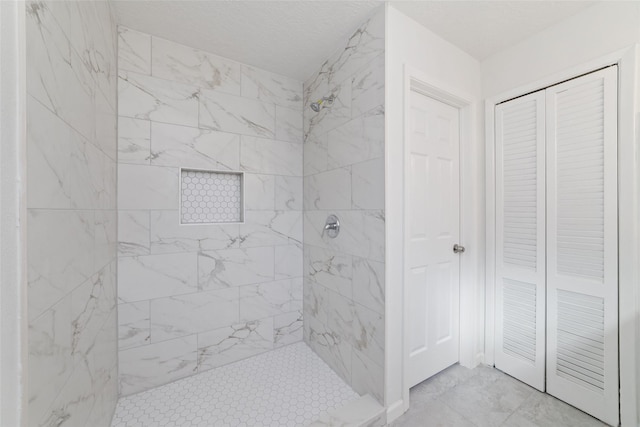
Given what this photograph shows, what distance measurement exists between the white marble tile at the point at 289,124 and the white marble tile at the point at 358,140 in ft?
1.50

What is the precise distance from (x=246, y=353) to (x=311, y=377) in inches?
22.9

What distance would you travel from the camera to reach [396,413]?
4.77 feet

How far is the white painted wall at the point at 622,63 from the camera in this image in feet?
4.19

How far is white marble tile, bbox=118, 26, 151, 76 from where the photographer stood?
1587 mm

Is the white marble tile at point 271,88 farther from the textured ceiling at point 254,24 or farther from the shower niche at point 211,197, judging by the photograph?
the shower niche at point 211,197

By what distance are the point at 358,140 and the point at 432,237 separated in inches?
34.4

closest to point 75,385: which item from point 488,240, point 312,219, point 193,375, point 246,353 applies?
point 193,375

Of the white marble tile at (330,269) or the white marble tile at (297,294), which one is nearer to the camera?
the white marble tile at (330,269)

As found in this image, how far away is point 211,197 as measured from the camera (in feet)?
6.36

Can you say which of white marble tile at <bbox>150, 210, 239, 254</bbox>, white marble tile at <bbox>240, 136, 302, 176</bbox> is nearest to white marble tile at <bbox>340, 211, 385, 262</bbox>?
white marble tile at <bbox>240, 136, 302, 176</bbox>

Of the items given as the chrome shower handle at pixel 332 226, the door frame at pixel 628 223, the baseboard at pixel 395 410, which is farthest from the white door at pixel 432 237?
the door frame at pixel 628 223

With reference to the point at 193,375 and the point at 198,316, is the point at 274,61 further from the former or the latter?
the point at 193,375

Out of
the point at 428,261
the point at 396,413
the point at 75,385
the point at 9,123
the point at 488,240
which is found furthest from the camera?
the point at 488,240

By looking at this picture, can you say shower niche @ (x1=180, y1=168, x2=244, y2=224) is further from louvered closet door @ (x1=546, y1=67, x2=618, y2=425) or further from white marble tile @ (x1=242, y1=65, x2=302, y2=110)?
louvered closet door @ (x1=546, y1=67, x2=618, y2=425)
